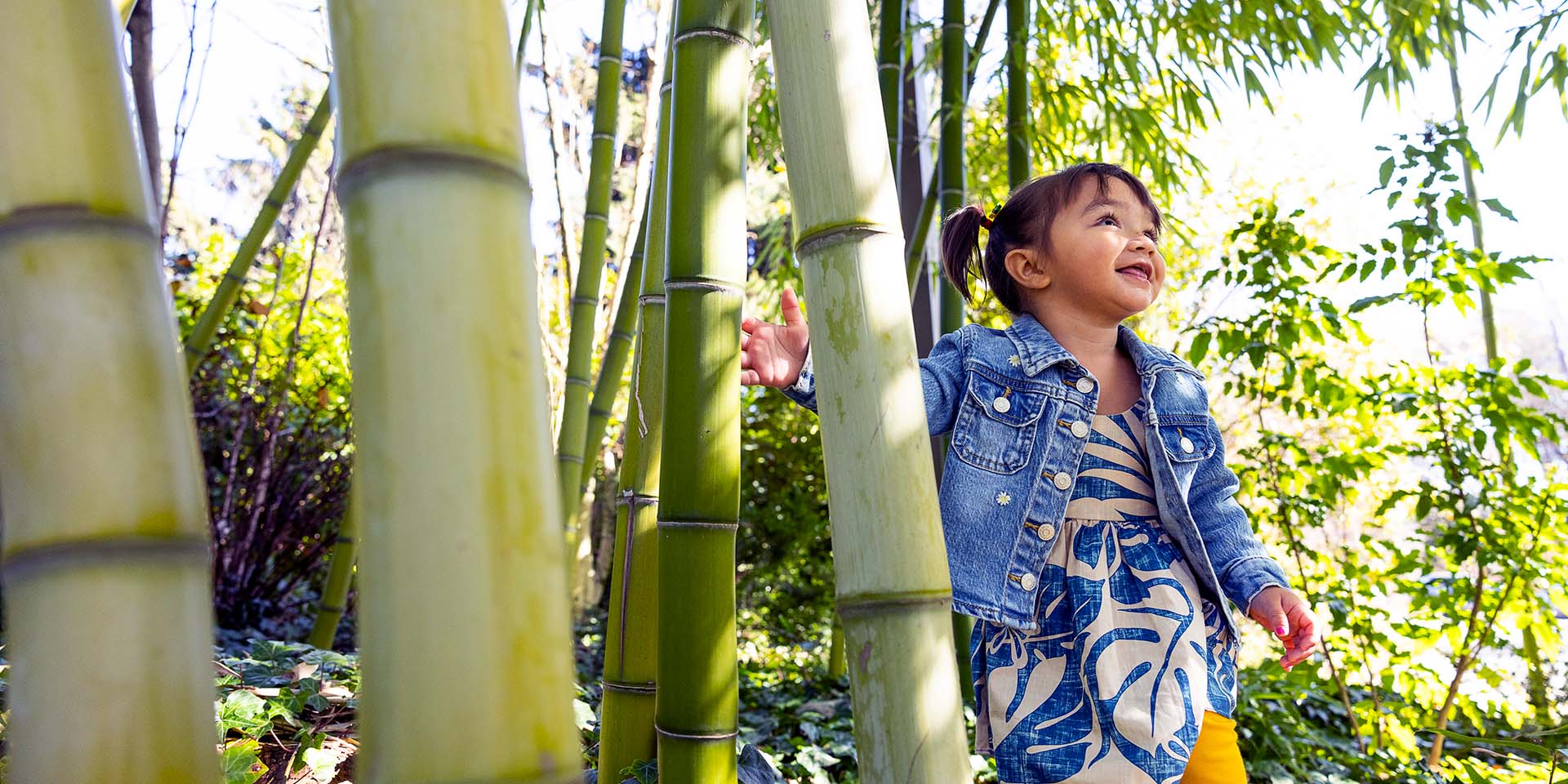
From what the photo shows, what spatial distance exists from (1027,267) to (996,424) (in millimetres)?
241

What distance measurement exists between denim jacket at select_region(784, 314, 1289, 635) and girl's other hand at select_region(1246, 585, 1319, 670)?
0.01 meters

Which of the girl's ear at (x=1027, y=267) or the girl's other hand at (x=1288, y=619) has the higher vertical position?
the girl's ear at (x=1027, y=267)

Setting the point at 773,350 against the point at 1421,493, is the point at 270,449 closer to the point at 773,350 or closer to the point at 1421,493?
the point at 773,350

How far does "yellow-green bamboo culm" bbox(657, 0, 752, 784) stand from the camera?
3.06ft

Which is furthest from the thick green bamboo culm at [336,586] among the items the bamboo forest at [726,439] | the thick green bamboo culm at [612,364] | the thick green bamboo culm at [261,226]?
the thick green bamboo culm at [612,364]

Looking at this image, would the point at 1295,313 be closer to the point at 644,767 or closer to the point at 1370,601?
the point at 1370,601

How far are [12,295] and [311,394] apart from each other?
4505 mm

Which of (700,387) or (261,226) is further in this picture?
(261,226)

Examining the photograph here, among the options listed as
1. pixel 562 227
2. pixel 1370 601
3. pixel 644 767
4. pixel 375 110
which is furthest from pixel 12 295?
pixel 562 227

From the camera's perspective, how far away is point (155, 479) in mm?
541

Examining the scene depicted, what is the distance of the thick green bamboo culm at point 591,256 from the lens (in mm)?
1896

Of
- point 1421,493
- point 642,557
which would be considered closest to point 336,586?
point 642,557

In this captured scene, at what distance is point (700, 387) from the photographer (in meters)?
0.94

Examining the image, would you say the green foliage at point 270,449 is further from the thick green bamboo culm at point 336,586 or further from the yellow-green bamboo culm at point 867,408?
the yellow-green bamboo culm at point 867,408
